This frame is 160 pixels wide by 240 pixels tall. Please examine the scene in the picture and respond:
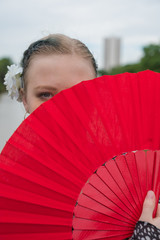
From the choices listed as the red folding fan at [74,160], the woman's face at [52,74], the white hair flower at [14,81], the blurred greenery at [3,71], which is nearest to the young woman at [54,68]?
the woman's face at [52,74]

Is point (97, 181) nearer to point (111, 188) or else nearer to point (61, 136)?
point (111, 188)

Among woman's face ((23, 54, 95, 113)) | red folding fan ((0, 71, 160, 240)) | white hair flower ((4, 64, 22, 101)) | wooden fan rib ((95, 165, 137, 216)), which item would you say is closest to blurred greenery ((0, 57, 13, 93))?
white hair flower ((4, 64, 22, 101))

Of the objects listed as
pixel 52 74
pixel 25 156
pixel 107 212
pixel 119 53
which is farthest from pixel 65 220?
pixel 119 53

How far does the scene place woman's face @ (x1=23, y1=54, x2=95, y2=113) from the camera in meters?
1.33

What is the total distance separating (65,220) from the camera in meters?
0.92

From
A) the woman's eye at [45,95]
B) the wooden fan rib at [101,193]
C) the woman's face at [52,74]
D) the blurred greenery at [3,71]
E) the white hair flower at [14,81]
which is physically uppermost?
the blurred greenery at [3,71]

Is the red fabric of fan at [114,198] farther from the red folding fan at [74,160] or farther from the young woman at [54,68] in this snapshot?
the young woman at [54,68]

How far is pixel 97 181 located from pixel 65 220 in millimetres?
165

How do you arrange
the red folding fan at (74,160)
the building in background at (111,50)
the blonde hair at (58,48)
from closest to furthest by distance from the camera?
the red folding fan at (74,160) → the blonde hair at (58,48) → the building in background at (111,50)

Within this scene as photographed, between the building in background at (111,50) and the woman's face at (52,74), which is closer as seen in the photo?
the woman's face at (52,74)

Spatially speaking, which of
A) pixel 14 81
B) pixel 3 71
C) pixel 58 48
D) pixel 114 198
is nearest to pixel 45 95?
pixel 58 48

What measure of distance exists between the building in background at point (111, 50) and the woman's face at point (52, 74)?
10780 centimetres

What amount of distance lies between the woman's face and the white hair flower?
0.38 meters

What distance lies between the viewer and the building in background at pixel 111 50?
10866cm
